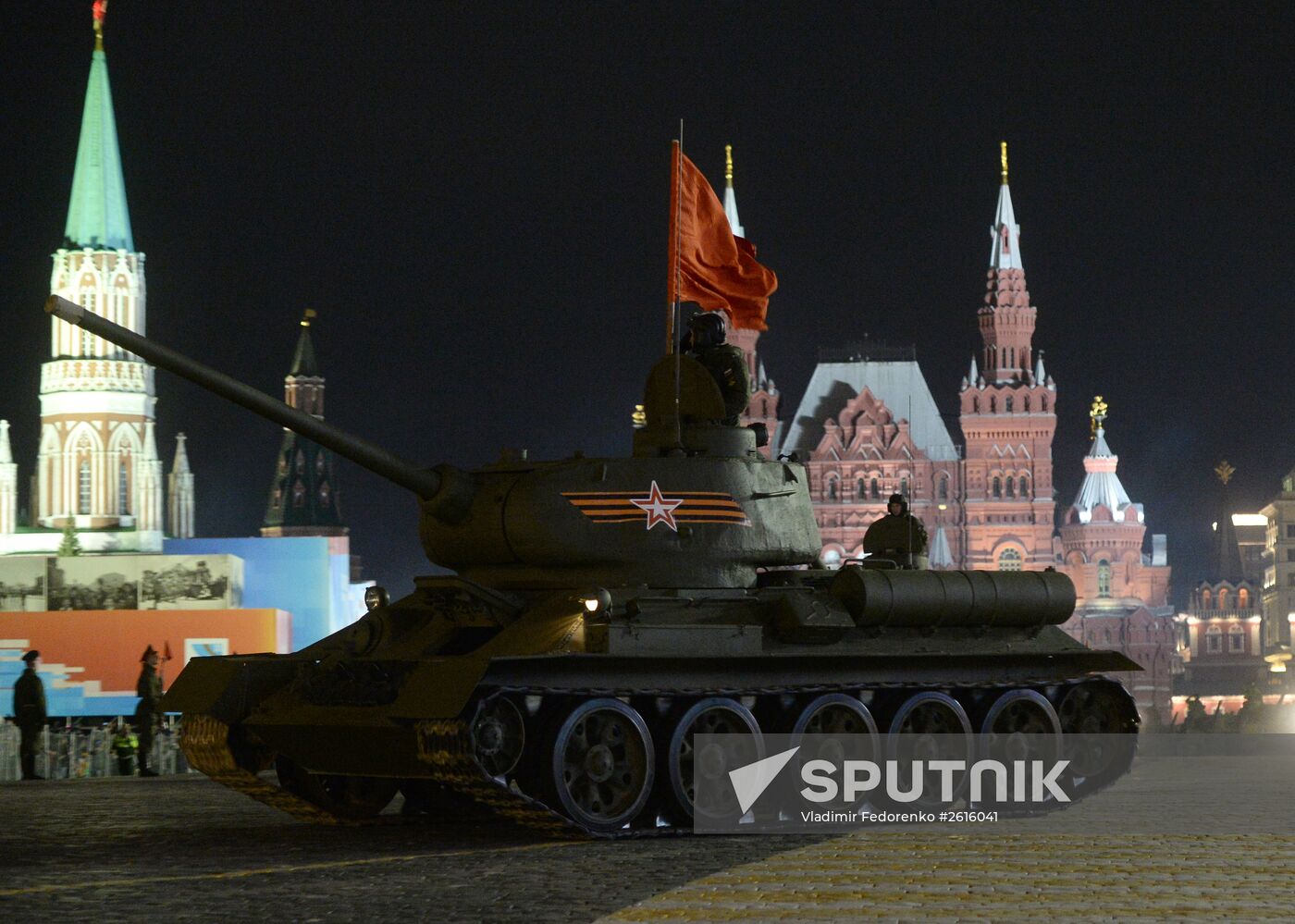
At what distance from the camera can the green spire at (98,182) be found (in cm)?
8088

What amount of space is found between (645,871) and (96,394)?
73159mm

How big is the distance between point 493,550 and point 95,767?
44.9 ft

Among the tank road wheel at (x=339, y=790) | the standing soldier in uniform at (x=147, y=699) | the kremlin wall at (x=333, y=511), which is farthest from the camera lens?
the kremlin wall at (x=333, y=511)

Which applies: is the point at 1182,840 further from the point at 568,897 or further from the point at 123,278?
the point at 123,278

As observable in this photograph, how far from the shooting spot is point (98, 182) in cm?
8144

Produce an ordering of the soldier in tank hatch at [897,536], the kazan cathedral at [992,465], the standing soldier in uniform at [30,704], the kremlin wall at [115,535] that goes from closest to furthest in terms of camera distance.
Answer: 1. the soldier in tank hatch at [897,536]
2. the standing soldier in uniform at [30,704]
3. the kremlin wall at [115,535]
4. the kazan cathedral at [992,465]

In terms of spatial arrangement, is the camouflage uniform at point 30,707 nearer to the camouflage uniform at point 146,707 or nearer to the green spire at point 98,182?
the camouflage uniform at point 146,707

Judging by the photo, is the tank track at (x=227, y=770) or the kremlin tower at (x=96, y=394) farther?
the kremlin tower at (x=96, y=394)

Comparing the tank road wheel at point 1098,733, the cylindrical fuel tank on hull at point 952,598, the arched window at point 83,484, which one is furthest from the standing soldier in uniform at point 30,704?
the arched window at point 83,484

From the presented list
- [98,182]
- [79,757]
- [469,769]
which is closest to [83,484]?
[98,182]

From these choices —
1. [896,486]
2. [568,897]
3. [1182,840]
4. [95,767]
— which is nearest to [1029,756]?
[1182,840]

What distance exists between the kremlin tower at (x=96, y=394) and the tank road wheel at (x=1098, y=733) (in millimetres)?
67500

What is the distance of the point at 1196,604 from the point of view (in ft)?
538

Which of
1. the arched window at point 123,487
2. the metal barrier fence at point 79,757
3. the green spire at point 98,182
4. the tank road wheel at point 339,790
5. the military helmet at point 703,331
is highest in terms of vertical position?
the green spire at point 98,182
